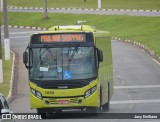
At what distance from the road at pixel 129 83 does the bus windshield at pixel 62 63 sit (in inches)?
65.6

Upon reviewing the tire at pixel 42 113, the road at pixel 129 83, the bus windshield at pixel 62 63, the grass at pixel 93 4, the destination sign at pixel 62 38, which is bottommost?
the grass at pixel 93 4

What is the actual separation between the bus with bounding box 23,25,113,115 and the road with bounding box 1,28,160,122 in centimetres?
93

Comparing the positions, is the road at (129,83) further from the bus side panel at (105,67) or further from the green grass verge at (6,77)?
the bus side panel at (105,67)

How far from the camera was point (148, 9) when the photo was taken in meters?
80.4

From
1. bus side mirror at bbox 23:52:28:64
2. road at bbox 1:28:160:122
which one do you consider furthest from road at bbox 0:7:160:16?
bus side mirror at bbox 23:52:28:64

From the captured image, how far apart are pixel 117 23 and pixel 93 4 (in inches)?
858

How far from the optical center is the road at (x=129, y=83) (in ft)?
95.2

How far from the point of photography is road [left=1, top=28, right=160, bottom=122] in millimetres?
29031

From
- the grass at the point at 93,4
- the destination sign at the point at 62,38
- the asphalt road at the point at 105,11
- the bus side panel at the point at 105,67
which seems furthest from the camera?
the grass at the point at 93,4

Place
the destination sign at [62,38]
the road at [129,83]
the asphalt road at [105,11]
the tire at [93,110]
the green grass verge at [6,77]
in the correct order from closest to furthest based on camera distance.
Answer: the destination sign at [62,38]
the tire at [93,110]
the road at [129,83]
the green grass verge at [6,77]
the asphalt road at [105,11]

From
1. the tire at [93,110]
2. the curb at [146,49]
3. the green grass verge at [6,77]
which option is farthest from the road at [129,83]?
the tire at [93,110]

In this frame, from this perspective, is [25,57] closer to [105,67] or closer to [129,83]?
[105,67]

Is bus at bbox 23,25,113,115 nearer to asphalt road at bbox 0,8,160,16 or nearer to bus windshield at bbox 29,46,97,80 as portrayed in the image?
bus windshield at bbox 29,46,97,80

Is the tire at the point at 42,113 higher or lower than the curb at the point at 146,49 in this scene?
higher
